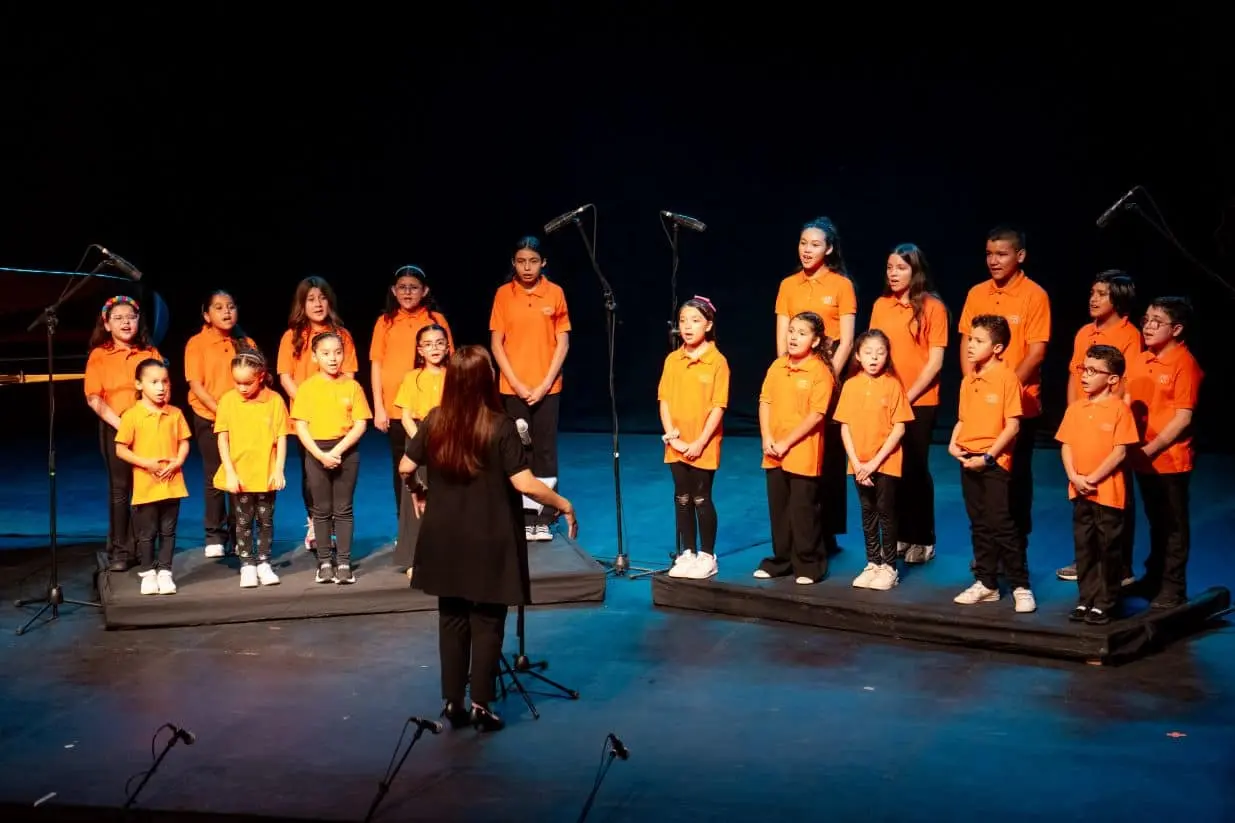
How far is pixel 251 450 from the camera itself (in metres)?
5.93

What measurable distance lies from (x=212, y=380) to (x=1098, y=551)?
4.24m

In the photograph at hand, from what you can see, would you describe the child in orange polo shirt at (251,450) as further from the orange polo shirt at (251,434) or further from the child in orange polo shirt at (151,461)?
the child in orange polo shirt at (151,461)

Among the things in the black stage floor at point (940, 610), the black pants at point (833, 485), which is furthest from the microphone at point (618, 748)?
the black pants at point (833, 485)

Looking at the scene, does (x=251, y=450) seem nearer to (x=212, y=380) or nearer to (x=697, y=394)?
(x=212, y=380)

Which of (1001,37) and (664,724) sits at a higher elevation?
(1001,37)

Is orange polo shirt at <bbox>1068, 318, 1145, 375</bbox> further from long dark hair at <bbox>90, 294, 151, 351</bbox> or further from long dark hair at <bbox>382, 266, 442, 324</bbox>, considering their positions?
long dark hair at <bbox>90, 294, 151, 351</bbox>

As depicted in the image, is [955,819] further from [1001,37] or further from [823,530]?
[1001,37]

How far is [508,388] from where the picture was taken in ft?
22.0

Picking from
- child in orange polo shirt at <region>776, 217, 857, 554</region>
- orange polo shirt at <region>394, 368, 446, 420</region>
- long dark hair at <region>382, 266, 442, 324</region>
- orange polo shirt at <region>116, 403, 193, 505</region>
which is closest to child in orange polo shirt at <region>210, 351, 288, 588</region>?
orange polo shirt at <region>116, 403, 193, 505</region>

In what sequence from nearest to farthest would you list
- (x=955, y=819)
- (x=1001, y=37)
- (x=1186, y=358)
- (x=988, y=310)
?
(x=955, y=819) → (x=1186, y=358) → (x=988, y=310) → (x=1001, y=37)

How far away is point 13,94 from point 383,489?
475 cm

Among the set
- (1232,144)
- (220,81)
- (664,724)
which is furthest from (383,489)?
(1232,144)

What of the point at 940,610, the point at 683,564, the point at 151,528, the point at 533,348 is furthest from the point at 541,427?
the point at 940,610

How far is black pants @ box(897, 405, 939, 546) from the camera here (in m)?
5.94
